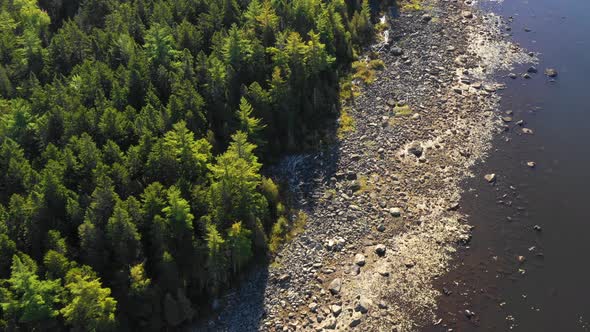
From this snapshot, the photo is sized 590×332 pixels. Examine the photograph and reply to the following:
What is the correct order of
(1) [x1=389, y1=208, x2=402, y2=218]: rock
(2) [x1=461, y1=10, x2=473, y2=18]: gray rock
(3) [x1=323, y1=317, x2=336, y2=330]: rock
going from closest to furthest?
(3) [x1=323, y1=317, x2=336, y2=330]: rock → (1) [x1=389, y1=208, x2=402, y2=218]: rock → (2) [x1=461, y1=10, x2=473, y2=18]: gray rock

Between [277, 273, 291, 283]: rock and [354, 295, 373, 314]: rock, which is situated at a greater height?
[277, 273, 291, 283]: rock

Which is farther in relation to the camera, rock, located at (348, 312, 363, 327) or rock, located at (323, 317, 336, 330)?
rock, located at (348, 312, 363, 327)

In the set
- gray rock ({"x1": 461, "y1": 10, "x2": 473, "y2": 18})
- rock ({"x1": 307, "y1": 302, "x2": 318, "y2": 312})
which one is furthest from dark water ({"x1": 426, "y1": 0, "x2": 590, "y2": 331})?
gray rock ({"x1": 461, "y1": 10, "x2": 473, "y2": 18})

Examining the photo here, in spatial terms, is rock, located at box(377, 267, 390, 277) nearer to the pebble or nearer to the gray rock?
the pebble

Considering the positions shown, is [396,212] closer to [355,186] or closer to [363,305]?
[355,186]

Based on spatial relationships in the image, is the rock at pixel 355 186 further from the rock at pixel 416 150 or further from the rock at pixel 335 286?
the rock at pixel 335 286

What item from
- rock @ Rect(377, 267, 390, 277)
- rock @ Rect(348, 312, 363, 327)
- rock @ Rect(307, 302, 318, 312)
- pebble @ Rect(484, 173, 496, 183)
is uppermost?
pebble @ Rect(484, 173, 496, 183)

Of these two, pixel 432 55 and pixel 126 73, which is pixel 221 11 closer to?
pixel 126 73

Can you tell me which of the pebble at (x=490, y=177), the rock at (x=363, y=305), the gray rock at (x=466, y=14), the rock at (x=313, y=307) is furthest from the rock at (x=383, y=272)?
the gray rock at (x=466, y=14)

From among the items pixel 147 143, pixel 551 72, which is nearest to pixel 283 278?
pixel 147 143
